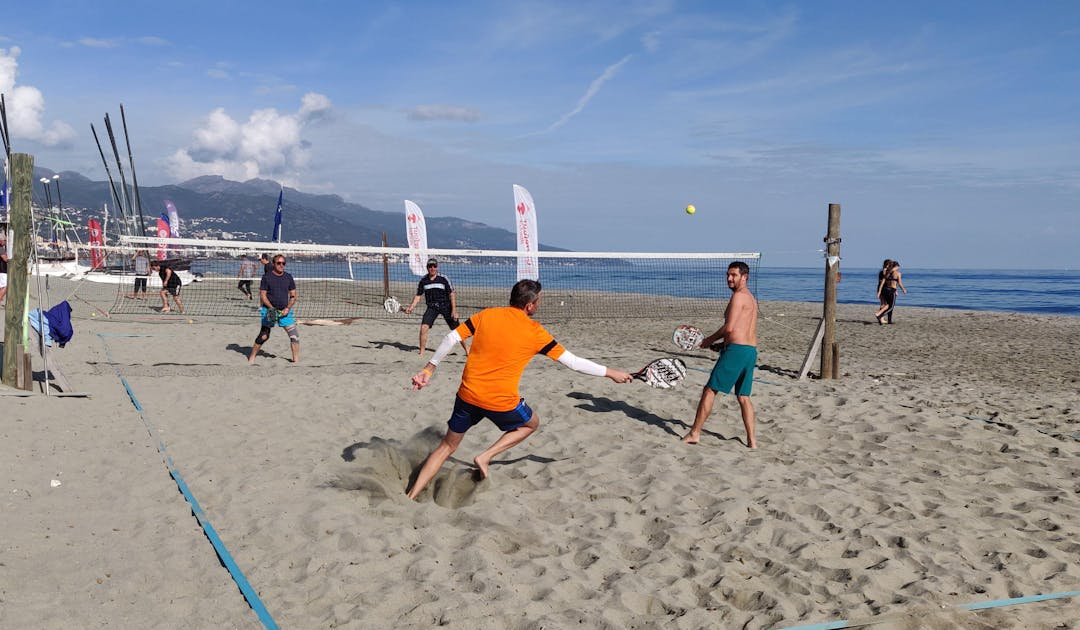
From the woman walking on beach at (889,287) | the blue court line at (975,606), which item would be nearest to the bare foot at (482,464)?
the blue court line at (975,606)

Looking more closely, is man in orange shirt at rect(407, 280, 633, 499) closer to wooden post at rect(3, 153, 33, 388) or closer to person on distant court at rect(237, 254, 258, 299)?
wooden post at rect(3, 153, 33, 388)

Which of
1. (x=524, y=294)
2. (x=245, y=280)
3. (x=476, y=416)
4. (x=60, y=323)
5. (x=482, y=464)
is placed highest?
Result: (x=524, y=294)

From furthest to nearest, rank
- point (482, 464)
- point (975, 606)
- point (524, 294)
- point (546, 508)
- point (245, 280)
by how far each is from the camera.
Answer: point (245, 280) < point (482, 464) < point (546, 508) < point (524, 294) < point (975, 606)

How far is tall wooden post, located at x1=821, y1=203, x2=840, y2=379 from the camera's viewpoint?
33.6 ft

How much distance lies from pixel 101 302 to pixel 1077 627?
2753cm

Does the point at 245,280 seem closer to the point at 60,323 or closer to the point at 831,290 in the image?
the point at 60,323

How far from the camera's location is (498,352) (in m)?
5.21

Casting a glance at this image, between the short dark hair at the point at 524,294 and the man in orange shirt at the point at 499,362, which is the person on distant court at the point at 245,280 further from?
the short dark hair at the point at 524,294

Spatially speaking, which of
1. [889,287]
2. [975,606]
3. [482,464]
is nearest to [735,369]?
[482,464]

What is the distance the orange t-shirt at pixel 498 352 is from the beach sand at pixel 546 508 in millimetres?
814

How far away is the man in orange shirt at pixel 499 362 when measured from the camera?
520cm

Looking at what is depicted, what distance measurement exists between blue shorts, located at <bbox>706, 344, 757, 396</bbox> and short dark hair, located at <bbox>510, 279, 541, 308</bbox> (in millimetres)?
2433

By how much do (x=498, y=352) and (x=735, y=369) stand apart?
2722 millimetres

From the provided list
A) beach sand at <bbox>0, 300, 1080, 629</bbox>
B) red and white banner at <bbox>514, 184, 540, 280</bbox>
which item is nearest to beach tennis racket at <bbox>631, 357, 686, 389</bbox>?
beach sand at <bbox>0, 300, 1080, 629</bbox>
